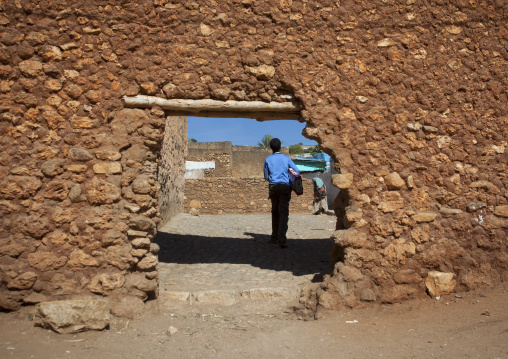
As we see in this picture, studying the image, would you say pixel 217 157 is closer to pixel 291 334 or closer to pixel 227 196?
pixel 227 196

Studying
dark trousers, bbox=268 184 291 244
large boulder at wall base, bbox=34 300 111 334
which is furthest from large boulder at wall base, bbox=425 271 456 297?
large boulder at wall base, bbox=34 300 111 334

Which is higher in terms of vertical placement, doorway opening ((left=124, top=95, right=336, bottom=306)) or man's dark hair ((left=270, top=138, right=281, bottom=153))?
man's dark hair ((left=270, top=138, right=281, bottom=153))

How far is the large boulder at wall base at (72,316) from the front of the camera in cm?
346

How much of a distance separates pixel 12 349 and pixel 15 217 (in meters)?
1.22

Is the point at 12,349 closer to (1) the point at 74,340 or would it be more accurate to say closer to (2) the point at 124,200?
(1) the point at 74,340

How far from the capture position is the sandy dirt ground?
3121 millimetres

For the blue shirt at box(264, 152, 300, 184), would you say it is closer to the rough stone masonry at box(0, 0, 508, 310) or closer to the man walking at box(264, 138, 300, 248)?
the man walking at box(264, 138, 300, 248)

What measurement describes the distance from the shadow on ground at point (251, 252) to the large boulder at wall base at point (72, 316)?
2.26 metres

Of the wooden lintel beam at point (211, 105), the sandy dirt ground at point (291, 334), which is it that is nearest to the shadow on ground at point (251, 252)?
the sandy dirt ground at point (291, 334)

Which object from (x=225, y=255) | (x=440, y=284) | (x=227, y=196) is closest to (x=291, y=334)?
(x=440, y=284)

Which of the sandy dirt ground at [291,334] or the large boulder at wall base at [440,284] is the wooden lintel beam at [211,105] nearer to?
the sandy dirt ground at [291,334]

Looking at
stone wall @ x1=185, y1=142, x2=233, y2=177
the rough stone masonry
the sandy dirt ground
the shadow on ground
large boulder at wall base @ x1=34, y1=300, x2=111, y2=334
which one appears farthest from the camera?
stone wall @ x1=185, y1=142, x2=233, y2=177

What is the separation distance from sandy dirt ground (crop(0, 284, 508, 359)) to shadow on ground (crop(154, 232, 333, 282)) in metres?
0.94

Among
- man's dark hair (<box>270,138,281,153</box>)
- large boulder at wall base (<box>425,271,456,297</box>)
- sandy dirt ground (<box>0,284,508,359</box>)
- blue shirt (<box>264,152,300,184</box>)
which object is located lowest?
sandy dirt ground (<box>0,284,508,359</box>)
